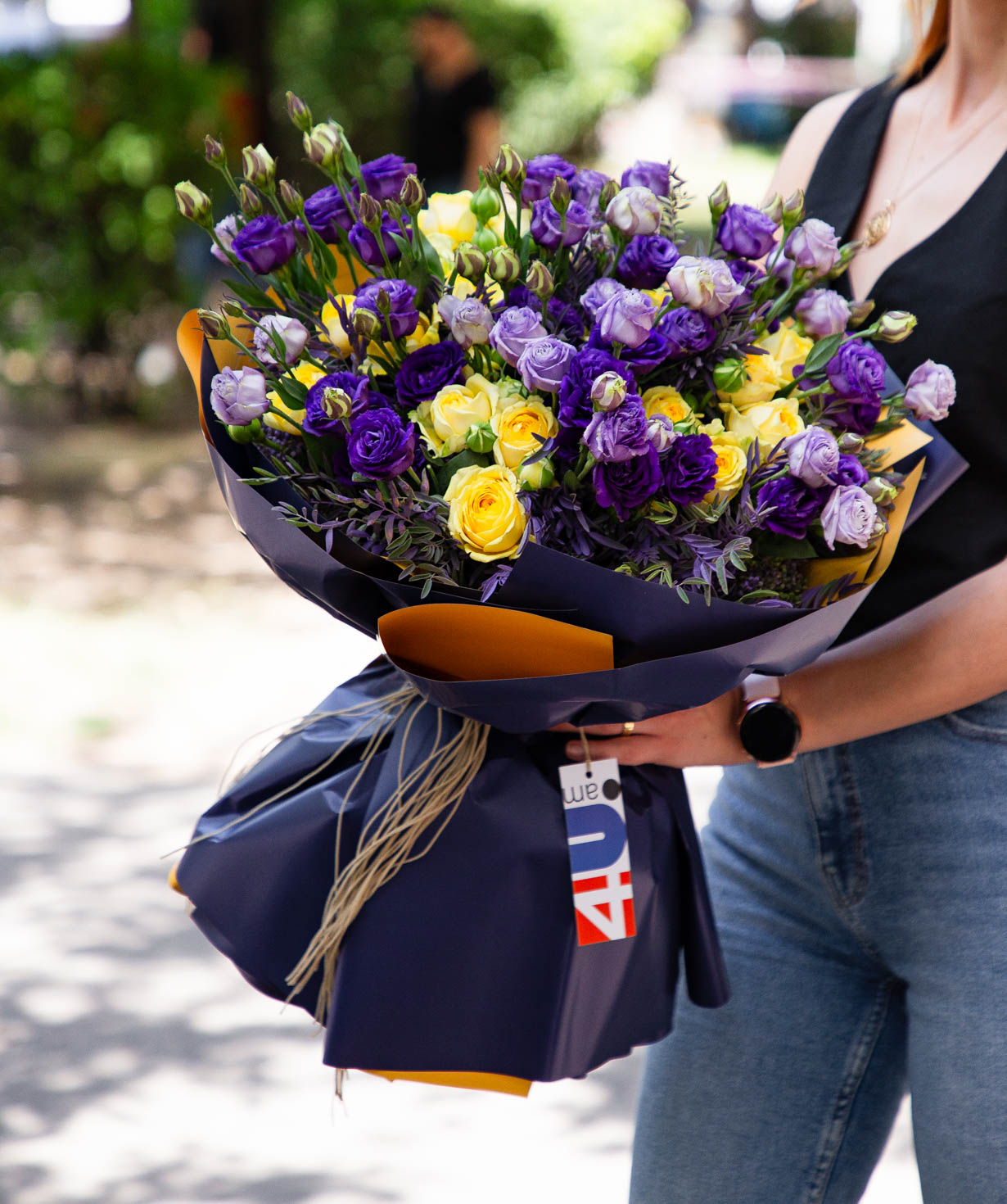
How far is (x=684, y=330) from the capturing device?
1244mm

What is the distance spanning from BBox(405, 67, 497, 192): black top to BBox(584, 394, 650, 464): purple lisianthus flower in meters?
6.64

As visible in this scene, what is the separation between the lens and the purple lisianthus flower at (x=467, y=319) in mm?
1223

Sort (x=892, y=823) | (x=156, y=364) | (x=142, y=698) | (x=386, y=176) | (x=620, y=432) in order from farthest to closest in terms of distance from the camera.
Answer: (x=156, y=364), (x=142, y=698), (x=892, y=823), (x=386, y=176), (x=620, y=432)

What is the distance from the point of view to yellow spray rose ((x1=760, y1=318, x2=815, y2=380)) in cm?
134

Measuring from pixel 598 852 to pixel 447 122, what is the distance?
22.7 ft

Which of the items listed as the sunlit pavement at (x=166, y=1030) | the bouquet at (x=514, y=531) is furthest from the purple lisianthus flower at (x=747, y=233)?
the sunlit pavement at (x=166, y=1030)

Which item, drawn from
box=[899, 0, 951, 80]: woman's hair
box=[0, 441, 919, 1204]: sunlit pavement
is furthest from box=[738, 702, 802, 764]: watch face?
box=[0, 441, 919, 1204]: sunlit pavement

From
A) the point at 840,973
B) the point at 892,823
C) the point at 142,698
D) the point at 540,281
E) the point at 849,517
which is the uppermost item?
the point at 540,281

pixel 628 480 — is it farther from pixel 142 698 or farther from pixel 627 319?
pixel 142 698

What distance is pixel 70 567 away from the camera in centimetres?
616

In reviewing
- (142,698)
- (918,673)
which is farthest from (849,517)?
(142,698)

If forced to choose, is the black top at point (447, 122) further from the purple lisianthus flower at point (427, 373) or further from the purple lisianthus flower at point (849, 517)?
the purple lisianthus flower at point (849, 517)

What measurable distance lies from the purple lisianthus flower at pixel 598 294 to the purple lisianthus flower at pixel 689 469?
0.50 ft

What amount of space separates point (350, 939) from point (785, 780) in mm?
566
